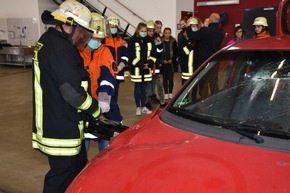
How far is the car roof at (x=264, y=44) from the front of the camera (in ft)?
6.82

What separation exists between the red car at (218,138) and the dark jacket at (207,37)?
11.0ft

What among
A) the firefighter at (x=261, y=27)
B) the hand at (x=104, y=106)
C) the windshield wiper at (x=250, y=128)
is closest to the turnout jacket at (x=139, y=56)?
the firefighter at (x=261, y=27)

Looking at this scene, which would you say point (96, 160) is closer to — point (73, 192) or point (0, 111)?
point (73, 192)

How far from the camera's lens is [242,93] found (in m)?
2.09

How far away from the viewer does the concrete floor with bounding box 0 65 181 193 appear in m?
3.38

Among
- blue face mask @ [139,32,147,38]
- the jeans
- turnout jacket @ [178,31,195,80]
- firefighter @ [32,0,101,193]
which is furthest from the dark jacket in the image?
firefighter @ [32,0,101,193]

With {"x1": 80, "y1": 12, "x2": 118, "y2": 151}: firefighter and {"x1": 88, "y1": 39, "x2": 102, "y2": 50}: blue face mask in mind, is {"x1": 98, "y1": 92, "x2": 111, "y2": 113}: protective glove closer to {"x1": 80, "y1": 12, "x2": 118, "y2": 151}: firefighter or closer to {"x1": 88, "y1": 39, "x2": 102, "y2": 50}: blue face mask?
{"x1": 80, "y1": 12, "x2": 118, "y2": 151}: firefighter

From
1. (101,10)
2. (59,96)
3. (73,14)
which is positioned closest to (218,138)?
(59,96)

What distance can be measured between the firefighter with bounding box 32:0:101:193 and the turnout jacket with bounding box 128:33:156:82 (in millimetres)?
3426

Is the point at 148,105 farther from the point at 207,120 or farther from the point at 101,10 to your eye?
the point at 101,10

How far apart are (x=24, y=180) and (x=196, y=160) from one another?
2500mm

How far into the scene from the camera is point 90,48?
293 centimetres

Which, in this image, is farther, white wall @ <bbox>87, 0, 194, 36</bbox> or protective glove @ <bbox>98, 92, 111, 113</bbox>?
white wall @ <bbox>87, 0, 194, 36</bbox>

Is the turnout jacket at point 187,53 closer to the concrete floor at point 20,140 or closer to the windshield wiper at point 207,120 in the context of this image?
the concrete floor at point 20,140
